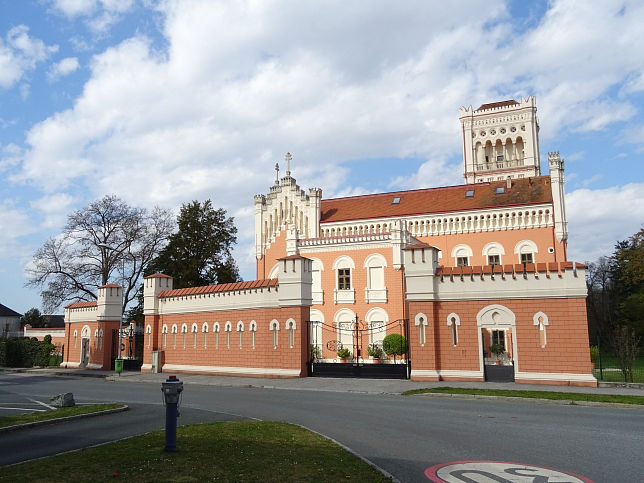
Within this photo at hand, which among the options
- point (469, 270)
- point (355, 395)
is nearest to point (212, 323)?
point (355, 395)

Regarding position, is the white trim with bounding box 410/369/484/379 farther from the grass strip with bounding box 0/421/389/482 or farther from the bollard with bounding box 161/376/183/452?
the bollard with bounding box 161/376/183/452

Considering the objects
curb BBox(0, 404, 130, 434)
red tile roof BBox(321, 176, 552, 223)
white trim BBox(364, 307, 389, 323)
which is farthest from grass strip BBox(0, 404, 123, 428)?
red tile roof BBox(321, 176, 552, 223)

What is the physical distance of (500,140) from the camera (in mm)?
60469

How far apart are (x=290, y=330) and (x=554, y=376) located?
9.58 meters

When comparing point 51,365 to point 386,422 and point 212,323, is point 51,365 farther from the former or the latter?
point 386,422

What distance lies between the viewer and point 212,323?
24156 millimetres

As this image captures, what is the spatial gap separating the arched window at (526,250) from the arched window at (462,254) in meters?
3.14

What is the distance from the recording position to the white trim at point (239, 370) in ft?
68.2

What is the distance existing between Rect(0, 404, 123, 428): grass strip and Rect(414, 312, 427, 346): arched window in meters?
10.2

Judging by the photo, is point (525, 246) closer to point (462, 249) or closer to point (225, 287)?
point (462, 249)

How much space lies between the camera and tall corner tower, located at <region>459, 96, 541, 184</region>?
58438mm

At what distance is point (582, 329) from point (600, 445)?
376 inches

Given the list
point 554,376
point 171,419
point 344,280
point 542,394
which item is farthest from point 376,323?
point 171,419

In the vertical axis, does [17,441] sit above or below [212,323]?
below
